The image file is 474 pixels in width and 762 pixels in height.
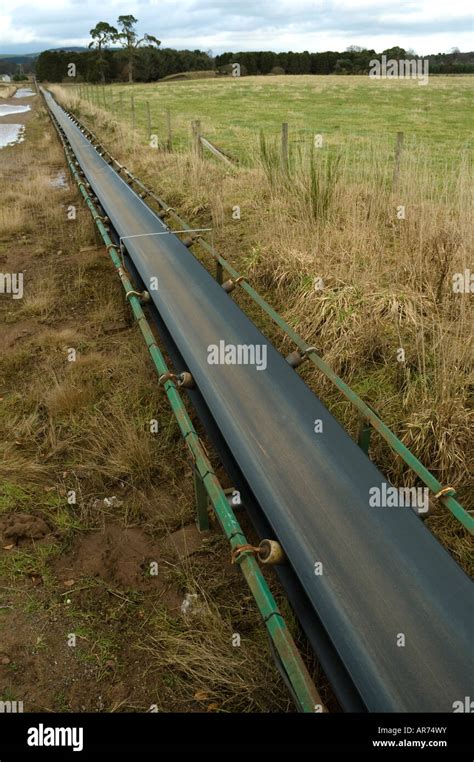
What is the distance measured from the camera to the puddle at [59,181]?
525 inches

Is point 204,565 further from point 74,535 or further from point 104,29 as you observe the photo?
point 104,29

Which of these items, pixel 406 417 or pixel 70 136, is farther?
pixel 70 136

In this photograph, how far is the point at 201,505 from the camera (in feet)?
10.3

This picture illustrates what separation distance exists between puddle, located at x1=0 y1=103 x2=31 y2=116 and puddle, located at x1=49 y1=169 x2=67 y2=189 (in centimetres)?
2289

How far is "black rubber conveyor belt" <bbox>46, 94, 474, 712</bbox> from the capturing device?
2.07 metres

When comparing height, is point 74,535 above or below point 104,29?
below

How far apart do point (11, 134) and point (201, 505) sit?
84.1ft

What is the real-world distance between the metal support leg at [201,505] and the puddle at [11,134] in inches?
832

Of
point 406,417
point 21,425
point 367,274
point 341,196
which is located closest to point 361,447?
point 406,417

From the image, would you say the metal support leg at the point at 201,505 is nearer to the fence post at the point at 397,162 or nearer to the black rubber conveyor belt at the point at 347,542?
the black rubber conveyor belt at the point at 347,542

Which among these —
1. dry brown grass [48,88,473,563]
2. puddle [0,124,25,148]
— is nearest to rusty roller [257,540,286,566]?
dry brown grass [48,88,473,563]

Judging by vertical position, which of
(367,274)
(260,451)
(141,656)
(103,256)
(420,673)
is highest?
(103,256)

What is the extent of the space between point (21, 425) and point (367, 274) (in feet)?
10.6
